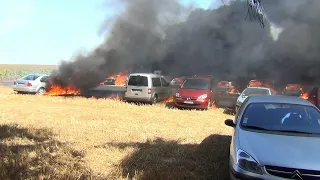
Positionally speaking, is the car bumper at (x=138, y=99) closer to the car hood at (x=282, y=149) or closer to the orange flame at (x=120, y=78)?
the orange flame at (x=120, y=78)

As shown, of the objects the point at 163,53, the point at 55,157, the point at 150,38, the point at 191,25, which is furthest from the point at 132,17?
the point at 55,157

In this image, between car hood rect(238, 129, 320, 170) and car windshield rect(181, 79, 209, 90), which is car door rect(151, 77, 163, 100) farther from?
car hood rect(238, 129, 320, 170)

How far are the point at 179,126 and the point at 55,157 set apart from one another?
479 centimetres

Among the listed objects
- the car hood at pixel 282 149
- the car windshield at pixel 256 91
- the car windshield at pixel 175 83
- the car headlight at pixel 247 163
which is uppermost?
the car windshield at pixel 175 83

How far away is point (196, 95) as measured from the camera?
1403 cm

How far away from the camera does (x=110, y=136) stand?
23.5 ft

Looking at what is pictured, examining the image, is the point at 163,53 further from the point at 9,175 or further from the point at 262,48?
the point at 9,175

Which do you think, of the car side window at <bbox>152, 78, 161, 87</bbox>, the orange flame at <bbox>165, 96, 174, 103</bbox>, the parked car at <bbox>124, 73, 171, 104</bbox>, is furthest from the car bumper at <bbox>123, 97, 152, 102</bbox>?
the orange flame at <bbox>165, 96, 174, 103</bbox>

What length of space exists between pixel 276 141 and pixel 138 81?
11639mm

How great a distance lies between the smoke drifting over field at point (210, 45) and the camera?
2283cm

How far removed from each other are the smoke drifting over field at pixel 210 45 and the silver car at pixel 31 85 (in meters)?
1.44

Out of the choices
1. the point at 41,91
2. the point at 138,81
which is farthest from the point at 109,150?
the point at 41,91

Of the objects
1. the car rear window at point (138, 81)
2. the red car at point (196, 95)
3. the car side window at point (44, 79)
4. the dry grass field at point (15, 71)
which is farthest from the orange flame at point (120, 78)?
the red car at point (196, 95)

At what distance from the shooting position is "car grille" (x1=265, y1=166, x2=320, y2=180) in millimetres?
3609
